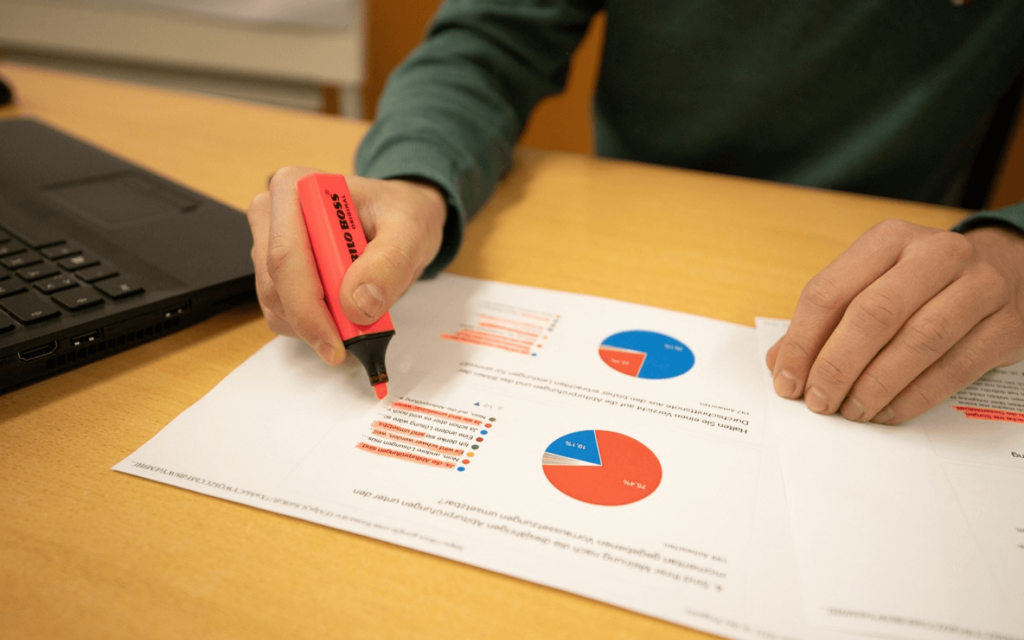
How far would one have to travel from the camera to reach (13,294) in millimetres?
404

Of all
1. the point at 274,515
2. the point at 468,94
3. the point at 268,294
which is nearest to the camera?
the point at 274,515

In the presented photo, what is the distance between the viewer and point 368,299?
15.2 inches

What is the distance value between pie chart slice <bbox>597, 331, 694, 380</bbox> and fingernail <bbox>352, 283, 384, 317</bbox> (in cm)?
16

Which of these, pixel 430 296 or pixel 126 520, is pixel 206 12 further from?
pixel 126 520

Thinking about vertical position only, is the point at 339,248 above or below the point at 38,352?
above

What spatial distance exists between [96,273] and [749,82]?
2.42 feet

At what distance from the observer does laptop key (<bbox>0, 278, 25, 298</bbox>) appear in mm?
404

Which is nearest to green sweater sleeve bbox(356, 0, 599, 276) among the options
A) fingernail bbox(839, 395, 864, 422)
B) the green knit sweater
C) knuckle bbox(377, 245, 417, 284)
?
the green knit sweater

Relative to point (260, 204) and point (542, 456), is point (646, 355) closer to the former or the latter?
point (542, 456)

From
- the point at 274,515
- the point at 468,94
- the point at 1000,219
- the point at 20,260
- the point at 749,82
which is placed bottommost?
the point at 274,515

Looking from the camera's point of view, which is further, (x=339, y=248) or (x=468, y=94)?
(x=468, y=94)

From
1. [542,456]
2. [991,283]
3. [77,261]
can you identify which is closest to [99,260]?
[77,261]

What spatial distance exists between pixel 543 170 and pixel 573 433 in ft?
1.57

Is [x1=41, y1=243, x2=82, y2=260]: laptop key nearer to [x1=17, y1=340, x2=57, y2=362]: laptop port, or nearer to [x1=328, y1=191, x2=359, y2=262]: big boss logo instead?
[x1=17, y1=340, x2=57, y2=362]: laptop port
